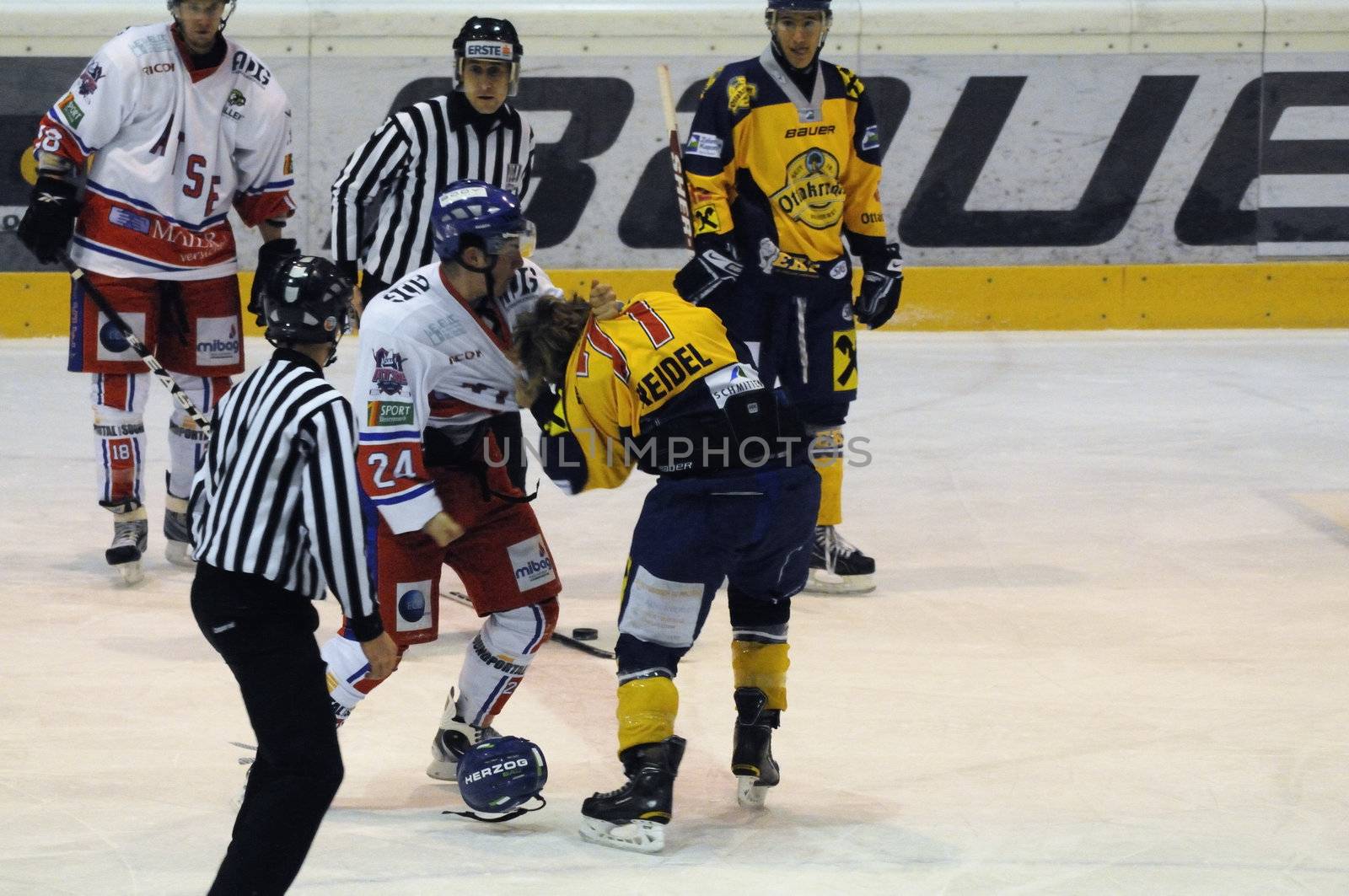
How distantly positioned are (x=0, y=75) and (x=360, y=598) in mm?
7744

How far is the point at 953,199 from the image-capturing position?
1005 cm

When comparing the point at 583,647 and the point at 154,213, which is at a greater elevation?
the point at 154,213

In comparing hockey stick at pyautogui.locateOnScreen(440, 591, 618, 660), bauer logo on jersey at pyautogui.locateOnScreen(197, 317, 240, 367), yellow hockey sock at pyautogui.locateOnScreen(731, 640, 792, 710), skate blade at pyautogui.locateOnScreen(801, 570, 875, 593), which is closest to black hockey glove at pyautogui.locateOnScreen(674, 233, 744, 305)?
skate blade at pyautogui.locateOnScreen(801, 570, 875, 593)

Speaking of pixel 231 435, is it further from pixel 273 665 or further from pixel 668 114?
pixel 668 114

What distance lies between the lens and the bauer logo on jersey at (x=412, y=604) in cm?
356

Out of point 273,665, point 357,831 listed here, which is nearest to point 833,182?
point 357,831

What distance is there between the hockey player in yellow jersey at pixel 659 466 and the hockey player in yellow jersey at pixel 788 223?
1.86m

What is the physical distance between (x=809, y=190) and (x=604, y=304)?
2.03 metres

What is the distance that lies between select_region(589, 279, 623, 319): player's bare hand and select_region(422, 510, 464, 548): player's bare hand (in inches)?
18.5

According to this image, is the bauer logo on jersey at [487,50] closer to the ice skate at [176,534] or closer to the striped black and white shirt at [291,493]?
the ice skate at [176,534]

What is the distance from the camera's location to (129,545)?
17.2 ft

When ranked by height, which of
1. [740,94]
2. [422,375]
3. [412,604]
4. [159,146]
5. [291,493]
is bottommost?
[412,604]

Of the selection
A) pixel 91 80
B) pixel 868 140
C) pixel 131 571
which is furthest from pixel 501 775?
pixel 91 80

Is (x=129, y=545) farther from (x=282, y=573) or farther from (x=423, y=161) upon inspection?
(x=282, y=573)
